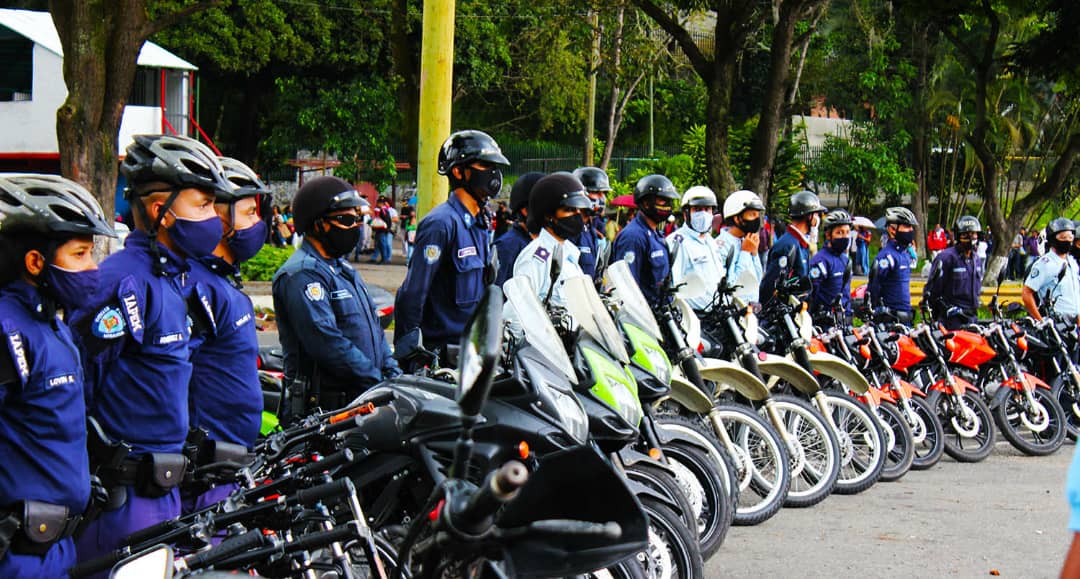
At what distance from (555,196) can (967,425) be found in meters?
4.56

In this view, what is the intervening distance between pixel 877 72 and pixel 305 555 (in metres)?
32.9

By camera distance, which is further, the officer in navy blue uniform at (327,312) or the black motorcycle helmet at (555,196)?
the black motorcycle helmet at (555,196)

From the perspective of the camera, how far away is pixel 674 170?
3259 centimetres

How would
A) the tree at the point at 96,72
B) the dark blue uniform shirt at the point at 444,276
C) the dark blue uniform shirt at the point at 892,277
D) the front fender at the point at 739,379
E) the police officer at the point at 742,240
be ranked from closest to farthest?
the dark blue uniform shirt at the point at 444,276, the front fender at the point at 739,379, the police officer at the point at 742,240, the dark blue uniform shirt at the point at 892,277, the tree at the point at 96,72

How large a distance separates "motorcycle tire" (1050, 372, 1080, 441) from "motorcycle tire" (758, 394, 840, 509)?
3702mm

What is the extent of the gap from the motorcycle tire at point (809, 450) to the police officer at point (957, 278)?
4203 millimetres

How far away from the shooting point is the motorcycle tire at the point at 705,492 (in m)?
6.67

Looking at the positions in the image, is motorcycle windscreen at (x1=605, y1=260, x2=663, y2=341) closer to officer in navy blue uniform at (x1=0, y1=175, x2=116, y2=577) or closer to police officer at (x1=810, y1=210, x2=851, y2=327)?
officer in navy blue uniform at (x1=0, y1=175, x2=116, y2=577)

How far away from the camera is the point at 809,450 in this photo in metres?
8.59

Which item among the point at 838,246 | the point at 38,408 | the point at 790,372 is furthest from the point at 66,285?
the point at 838,246

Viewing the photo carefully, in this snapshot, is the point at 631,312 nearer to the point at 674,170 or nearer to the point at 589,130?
the point at 589,130

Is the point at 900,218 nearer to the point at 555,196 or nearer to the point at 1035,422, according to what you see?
the point at 1035,422

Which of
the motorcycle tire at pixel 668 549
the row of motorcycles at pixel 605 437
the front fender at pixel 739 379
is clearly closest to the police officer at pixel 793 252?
the row of motorcycles at pixel 605 437

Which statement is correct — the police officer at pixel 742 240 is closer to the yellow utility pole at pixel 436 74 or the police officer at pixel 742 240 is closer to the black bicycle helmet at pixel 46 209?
the yellow utility pole at pixel 436 74
